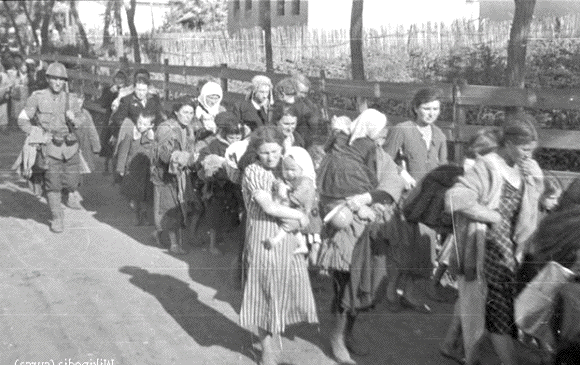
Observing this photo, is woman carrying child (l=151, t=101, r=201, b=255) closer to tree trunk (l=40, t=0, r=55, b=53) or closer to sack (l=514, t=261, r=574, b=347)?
tree trunk (l=40, t=0, r=55, b=53)

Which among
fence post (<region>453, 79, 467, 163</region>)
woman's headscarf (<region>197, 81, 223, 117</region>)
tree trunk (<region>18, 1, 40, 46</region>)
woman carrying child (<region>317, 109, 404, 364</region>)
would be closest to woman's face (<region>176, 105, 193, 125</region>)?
woman's headscarf (<region>197, 81, 223, 117</region>)

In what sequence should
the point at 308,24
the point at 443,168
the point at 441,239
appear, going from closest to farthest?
the point at 443,168 < the point at 441,239 < the point at 308,24

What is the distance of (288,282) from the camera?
5.24 meters

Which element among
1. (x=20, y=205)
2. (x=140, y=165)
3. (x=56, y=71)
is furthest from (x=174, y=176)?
(x=20, y=205)

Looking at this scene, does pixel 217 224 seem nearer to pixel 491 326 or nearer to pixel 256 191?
pixel 256 191

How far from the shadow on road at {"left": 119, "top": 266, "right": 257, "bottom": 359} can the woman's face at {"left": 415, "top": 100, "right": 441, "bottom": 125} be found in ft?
6.42

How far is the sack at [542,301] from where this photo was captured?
157 inches

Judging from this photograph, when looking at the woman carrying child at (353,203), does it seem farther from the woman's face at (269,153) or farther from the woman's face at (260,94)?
the woman's face at (260,94)

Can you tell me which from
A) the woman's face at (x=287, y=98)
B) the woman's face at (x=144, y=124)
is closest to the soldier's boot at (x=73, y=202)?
the woman's face at (x=144, y=124)

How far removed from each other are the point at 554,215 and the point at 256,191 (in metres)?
1.69

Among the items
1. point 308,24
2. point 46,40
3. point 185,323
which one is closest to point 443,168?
point 185,323

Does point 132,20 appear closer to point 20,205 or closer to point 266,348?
point 20,205

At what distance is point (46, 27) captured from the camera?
10312 millimetres

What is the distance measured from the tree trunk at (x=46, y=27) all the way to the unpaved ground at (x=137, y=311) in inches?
86.2
